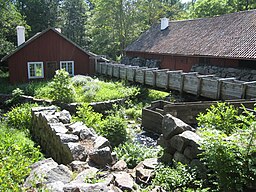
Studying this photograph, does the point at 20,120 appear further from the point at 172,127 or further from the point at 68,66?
the point at 68,66

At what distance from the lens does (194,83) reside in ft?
43.1

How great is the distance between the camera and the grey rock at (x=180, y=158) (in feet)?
18.6

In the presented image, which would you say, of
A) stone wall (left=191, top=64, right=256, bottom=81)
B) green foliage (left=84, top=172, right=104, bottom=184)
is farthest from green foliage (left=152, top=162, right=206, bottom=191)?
stone wall (left=191, top=64, right=256, bottom=81)

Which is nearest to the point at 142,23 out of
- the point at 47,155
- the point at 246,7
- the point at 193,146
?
the point at 246,7

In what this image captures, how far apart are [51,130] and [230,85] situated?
7761mm

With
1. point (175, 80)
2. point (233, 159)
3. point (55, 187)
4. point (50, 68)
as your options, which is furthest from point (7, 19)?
point (233, 159)

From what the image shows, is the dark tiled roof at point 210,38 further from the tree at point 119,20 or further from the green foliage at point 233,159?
the green foliage at point 233,159

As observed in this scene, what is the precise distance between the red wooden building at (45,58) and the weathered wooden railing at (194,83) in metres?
4.85

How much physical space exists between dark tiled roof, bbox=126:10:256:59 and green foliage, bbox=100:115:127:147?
9.63 meters

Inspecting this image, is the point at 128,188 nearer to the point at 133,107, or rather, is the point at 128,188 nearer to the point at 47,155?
the point at 47,155

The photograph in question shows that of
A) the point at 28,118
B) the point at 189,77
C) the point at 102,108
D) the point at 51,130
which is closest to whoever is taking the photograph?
the point at 51,130

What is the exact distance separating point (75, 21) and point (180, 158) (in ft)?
122

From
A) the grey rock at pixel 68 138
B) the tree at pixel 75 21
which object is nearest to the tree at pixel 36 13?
the tree at pixel 75 21

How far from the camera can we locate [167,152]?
6406 mm
